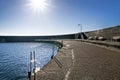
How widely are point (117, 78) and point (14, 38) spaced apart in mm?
194492

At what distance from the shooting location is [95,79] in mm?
9633

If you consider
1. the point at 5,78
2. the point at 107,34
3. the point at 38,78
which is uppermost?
the point at 107,34

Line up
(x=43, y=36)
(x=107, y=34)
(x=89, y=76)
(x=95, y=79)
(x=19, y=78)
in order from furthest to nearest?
(x=43, y=36) → (x=107, y=34) → (x=19, y=78) → (x=89, y=76) → (x=95, y=79)

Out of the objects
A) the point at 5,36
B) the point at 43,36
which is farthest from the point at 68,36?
the point at 5,36

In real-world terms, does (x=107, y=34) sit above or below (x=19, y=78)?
above

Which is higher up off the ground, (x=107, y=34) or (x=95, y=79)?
(x=107, y=34)

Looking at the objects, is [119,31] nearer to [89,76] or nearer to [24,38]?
[89,76]

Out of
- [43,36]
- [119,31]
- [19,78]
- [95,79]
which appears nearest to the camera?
[95,79]

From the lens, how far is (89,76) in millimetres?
10297

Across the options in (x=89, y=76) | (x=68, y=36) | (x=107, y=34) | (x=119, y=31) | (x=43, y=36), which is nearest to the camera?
(x=89, y=76)

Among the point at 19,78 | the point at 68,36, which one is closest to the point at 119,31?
the point at 19,78

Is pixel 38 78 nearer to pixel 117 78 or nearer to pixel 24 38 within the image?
pixel 117 78

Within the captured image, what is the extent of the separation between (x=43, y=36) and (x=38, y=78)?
177934 mm

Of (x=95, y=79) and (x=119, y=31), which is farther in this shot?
(x=119, y=31)
